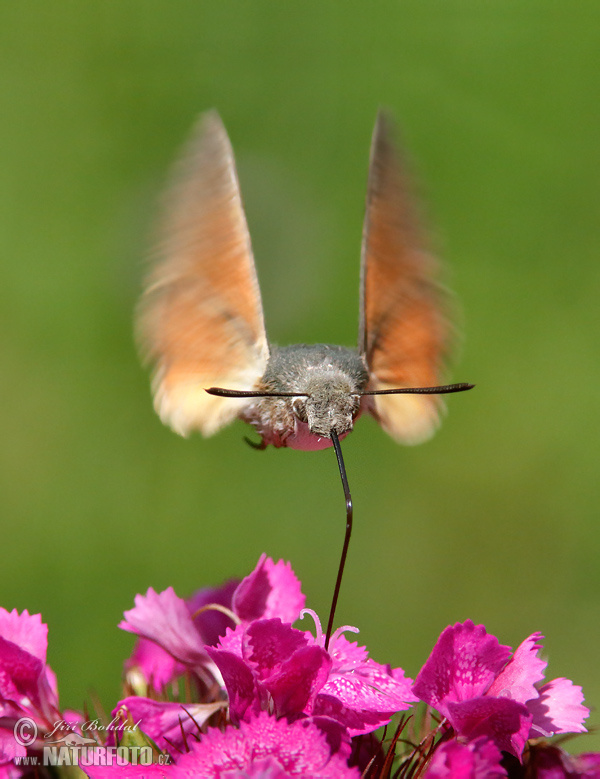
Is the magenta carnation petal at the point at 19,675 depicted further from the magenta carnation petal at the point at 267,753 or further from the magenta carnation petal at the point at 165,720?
the magenta carnation petal at the point at 267,753

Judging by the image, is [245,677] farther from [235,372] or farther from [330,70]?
[330,70]

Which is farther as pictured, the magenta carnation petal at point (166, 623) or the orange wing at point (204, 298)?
the orange wing at point (204, 298)

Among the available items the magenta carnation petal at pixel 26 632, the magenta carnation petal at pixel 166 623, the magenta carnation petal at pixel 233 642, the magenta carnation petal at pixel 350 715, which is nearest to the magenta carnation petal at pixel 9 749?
the magenta carnation petal at pixel 26 632

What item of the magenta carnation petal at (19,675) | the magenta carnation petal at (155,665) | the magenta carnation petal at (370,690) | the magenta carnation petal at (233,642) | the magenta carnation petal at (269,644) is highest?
the magenta carnation petal at (269,644)

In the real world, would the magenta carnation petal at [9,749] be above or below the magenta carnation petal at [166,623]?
below

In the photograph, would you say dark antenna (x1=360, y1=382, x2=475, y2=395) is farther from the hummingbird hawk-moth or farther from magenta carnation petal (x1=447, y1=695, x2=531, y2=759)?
magenta carnation petal (x1=447, y1=695, x2=531, y2=759)

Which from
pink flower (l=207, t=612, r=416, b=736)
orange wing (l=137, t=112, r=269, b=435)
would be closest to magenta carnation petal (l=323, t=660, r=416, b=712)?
pink flower (l=207, t=612, r=416, b=736)

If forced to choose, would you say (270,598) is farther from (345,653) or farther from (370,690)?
(370,690)
